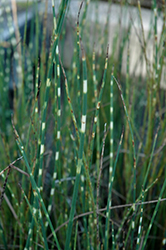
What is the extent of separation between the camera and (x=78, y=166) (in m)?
0.35

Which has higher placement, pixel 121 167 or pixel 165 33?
pixel 165 33

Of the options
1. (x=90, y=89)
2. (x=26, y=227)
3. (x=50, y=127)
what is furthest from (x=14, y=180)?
(x=90, y=89)

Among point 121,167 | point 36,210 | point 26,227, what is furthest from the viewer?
point 121,167

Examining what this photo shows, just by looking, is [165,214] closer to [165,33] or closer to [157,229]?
[157,229]

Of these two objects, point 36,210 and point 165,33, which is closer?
point 36,210

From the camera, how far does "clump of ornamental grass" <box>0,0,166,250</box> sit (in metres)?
0.41

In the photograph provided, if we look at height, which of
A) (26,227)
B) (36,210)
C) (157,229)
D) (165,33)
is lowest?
(157,229)

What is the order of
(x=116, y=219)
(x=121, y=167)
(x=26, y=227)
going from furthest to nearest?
(x=121, y=167), (x=116, y=219), (x=26, y=227)

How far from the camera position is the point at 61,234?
61 cm

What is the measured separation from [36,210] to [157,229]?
15.5 inches

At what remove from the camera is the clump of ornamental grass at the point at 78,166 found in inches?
16.2

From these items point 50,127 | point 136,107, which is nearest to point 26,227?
point 50,127

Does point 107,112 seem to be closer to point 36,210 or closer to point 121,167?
point 121,167

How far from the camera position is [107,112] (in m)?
0.88
